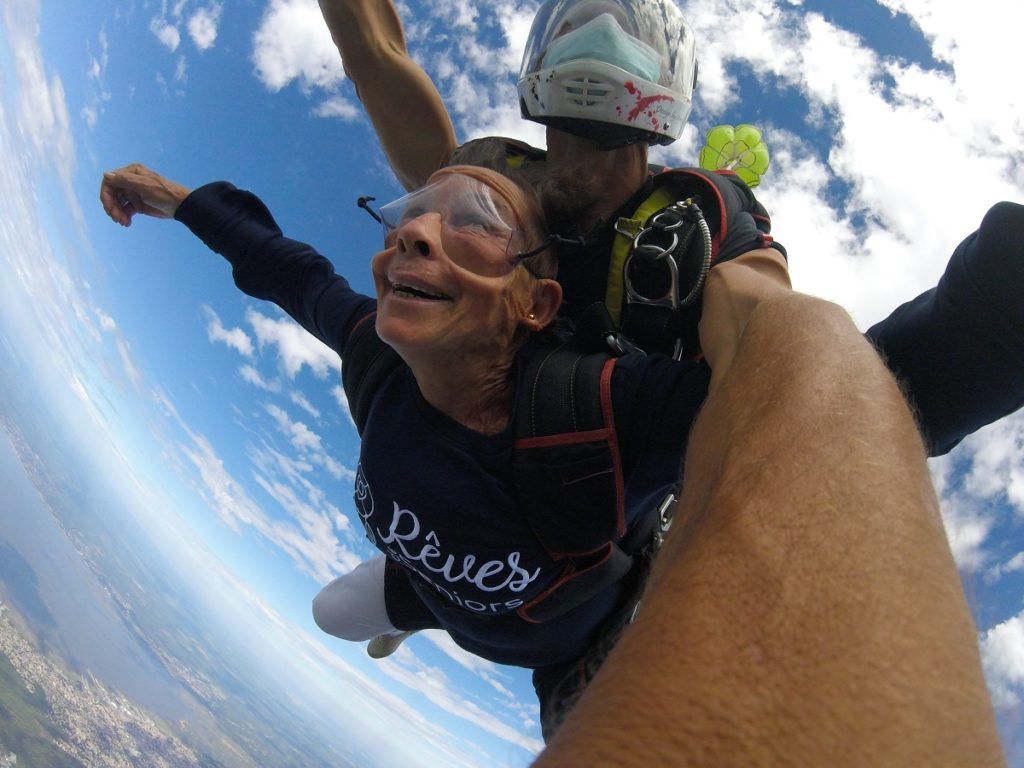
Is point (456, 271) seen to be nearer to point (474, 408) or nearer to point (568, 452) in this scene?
point (474, 408)

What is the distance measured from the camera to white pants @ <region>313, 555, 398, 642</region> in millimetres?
3154

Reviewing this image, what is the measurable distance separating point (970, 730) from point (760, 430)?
369 mm

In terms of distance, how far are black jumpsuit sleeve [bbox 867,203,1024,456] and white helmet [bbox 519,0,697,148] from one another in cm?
A: 131

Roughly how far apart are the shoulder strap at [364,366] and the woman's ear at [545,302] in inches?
20.7

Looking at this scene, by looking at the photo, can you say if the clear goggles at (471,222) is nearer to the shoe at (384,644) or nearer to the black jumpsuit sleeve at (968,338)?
the black jumpsuit sleeve at (968,338)

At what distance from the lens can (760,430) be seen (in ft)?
2.39

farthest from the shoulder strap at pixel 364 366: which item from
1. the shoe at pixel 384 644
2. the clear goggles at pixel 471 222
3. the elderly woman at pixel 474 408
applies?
the shoe at pixel 384 644

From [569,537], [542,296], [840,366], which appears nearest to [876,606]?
[840,366]

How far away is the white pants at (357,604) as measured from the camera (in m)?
3.15

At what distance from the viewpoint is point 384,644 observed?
164 inches

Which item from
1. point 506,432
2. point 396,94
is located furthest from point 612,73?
point 506,432

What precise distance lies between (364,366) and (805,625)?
1760mm

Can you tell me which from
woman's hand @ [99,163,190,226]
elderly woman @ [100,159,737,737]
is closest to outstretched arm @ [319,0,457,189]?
elderly woman @ [100,159,737,737]

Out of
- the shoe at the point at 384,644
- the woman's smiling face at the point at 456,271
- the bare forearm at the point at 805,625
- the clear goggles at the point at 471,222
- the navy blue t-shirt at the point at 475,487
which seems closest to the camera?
the bare forearm at the point at 805,625
